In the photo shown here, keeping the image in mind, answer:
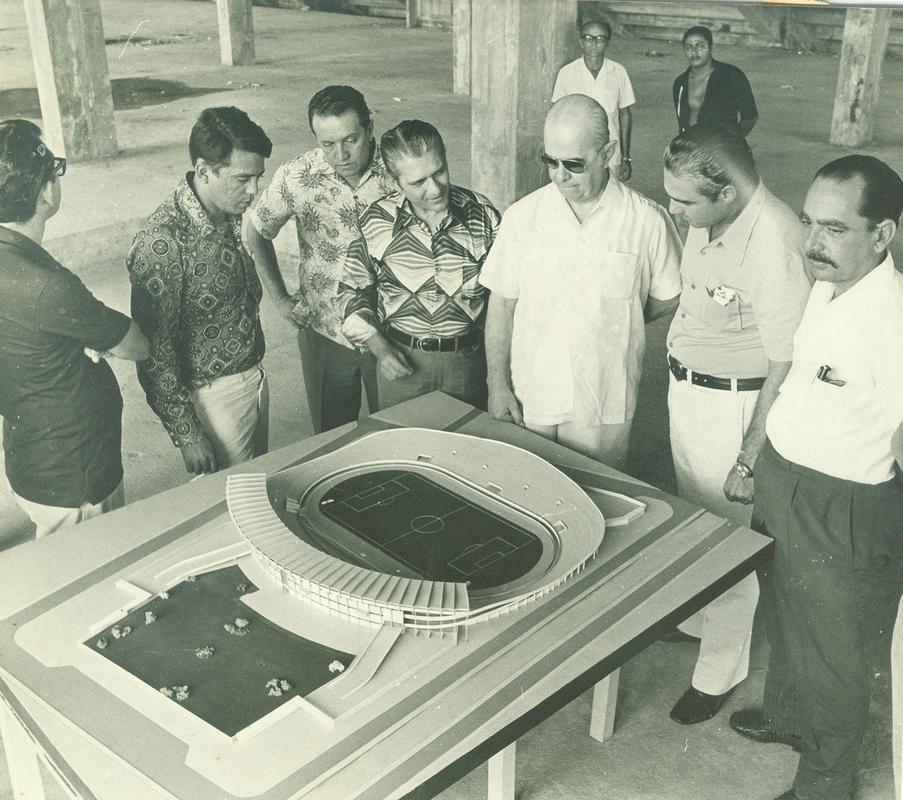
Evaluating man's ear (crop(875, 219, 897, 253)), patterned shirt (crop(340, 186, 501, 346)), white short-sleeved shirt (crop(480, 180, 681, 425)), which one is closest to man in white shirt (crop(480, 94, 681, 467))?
white short-sleeved shirt (crop(480, 180, 681, 425))

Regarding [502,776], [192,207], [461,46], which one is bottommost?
[502,776]

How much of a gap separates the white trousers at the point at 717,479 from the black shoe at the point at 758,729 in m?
0.09

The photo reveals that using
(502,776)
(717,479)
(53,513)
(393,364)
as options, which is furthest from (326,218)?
(502,776)

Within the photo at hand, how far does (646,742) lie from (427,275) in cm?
161

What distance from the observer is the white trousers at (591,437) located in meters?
3.12

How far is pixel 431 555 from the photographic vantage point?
2.36 metres

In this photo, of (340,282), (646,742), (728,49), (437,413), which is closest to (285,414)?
(340,282)

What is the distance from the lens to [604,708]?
281 cm

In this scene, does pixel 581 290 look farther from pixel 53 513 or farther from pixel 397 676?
pixel 53 513

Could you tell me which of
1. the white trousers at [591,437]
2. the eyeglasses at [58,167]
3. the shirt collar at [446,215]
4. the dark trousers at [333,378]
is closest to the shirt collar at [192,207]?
the eyeglasses at [58,167]

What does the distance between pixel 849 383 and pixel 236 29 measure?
2.45 metres

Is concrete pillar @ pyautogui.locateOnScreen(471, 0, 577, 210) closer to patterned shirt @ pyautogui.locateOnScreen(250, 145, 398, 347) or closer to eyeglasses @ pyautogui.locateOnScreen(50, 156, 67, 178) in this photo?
patterned shirt @ pyautogui.locateOnScreen(250, 145, 398, 347)

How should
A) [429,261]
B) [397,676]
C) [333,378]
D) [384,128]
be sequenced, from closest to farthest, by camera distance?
1. [397,676]
2. [429,261]
3. [384,128]
4. [333,378]

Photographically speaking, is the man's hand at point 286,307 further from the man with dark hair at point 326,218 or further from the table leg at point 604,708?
the table leg at point 604,708
